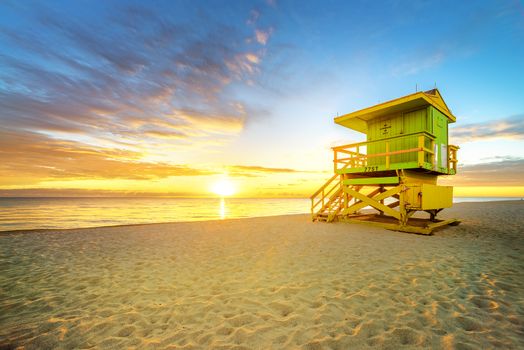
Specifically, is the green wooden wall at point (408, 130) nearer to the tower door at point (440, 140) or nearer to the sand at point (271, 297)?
the tower door at point (440, 140)

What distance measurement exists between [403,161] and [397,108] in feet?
8.90

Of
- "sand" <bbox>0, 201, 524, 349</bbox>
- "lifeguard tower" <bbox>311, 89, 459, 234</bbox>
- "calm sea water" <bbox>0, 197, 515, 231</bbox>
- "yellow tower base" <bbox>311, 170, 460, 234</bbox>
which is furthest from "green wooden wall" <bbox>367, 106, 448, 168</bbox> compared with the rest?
"calm sea water" <bbox>0, 197, 515, 231</bbox>

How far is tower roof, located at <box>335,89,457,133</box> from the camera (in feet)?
34.3

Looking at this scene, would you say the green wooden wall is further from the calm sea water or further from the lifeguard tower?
the calm sea water

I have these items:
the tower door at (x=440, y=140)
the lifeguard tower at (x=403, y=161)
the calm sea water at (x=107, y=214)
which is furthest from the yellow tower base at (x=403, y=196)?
the calm sea water at (x=107, y=214)

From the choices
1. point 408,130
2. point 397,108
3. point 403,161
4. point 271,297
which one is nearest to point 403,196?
point 403,161

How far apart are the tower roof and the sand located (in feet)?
21.0

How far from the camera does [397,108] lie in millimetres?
11414

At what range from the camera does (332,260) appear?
6250 millimetres

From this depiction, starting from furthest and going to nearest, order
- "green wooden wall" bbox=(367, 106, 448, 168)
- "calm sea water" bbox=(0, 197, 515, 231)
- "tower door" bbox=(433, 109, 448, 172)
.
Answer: "calm sea water" bbox=(0, 197, 515, 231)
"tower door" bbox=(433, 109, 448, 172)
"green wooden wall" bbox=(367, 106, 448, 168)

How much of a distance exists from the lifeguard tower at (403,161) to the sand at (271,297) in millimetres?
2804

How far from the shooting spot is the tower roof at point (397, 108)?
10461 millimetres

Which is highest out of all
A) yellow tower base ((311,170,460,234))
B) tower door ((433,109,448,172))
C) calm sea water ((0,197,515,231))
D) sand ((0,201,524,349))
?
tower door ((433,109,448,172))

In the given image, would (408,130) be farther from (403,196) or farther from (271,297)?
(271,297)
